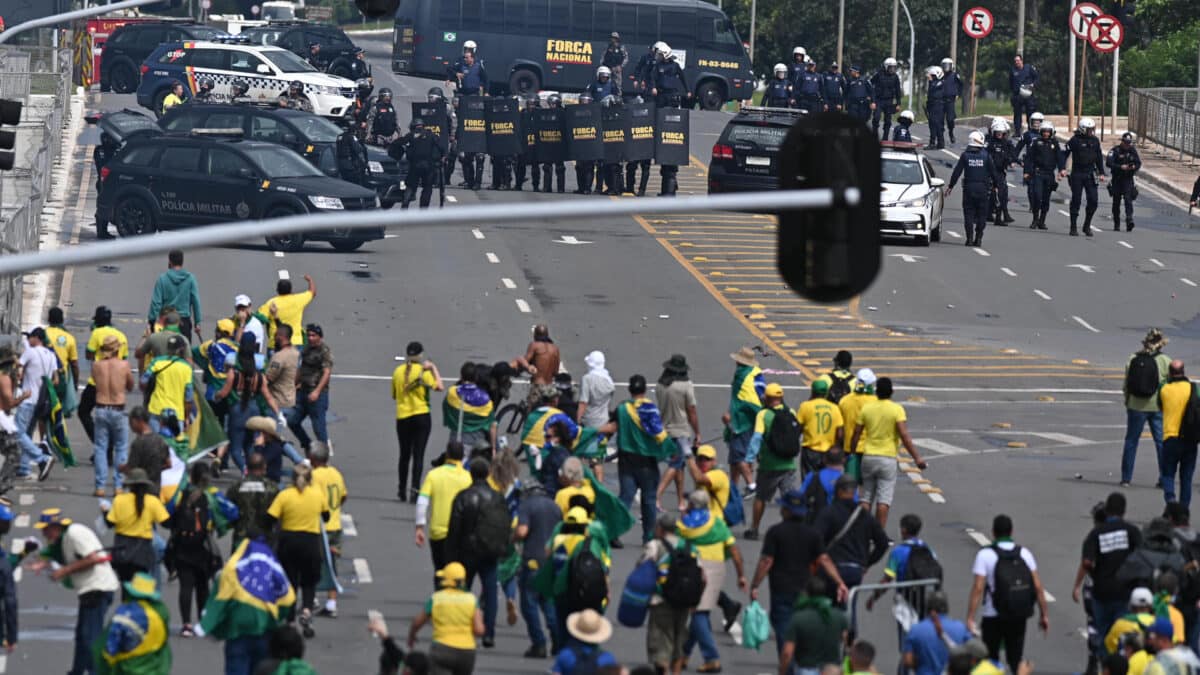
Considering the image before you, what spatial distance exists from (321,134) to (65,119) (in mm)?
11651

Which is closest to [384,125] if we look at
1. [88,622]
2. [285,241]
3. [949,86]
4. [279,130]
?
[279,130]

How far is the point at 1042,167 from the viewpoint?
38750 millimetres

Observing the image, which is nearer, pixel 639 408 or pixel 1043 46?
pixel 639 408

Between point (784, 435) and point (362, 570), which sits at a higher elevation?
point (784, 435)

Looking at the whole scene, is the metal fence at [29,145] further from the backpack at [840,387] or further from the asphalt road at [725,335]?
the backpack at [840,387]

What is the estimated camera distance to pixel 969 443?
24.5m

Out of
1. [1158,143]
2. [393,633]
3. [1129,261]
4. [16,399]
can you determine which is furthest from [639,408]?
[1158,143]

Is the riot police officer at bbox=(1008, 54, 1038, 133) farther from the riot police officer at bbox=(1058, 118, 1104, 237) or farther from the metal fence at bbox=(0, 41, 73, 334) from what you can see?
the metal fence at bbox=(0, 41, 73, 334)

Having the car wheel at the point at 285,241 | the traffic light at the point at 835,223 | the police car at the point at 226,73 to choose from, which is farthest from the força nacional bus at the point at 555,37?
the traffic light at the point at 835,223

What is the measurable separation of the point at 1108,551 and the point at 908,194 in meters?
21.8

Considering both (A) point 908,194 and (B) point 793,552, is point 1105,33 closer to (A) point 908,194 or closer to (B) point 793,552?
(A) point 908,194

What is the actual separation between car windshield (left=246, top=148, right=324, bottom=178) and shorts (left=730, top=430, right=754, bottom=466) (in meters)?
14.6

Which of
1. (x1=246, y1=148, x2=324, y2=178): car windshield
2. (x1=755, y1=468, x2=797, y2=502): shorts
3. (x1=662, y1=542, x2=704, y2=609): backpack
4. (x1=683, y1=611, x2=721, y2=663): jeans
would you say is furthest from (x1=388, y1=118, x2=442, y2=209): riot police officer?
(x1=662, y1=542, x2=704, y2=609): backpack

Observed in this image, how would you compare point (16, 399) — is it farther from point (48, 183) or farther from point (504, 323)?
point (48, 183)
